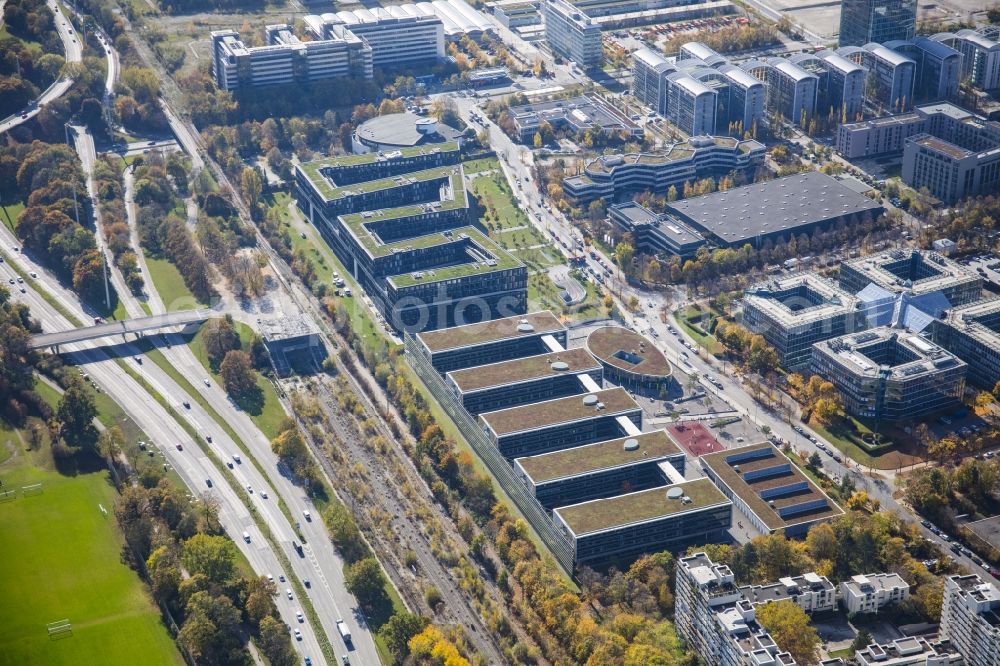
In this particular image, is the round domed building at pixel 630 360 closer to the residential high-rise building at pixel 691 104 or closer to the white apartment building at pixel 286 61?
the residential high-rise building at pixel 691 104

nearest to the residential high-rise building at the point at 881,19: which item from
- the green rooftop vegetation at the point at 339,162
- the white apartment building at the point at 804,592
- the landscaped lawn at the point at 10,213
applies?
the green rooftop vegetation at the point at 339,162

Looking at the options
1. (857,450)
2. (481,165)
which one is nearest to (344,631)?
(857,450)

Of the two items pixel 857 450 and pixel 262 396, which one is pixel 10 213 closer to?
pixel 262 396

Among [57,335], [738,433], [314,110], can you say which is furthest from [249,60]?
[738,433]

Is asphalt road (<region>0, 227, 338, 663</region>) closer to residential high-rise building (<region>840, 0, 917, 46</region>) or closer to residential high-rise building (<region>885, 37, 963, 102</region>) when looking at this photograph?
residential high-rise building (<region>885, 37, 963, 102</region>)

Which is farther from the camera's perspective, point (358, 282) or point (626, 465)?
point (358, 282)

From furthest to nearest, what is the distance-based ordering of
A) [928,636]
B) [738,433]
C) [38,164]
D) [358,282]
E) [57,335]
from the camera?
[38,164] → [358,282] → [57,335] → [738,433] → [928,636]

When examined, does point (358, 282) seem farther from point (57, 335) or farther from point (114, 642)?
point (114, 642)
